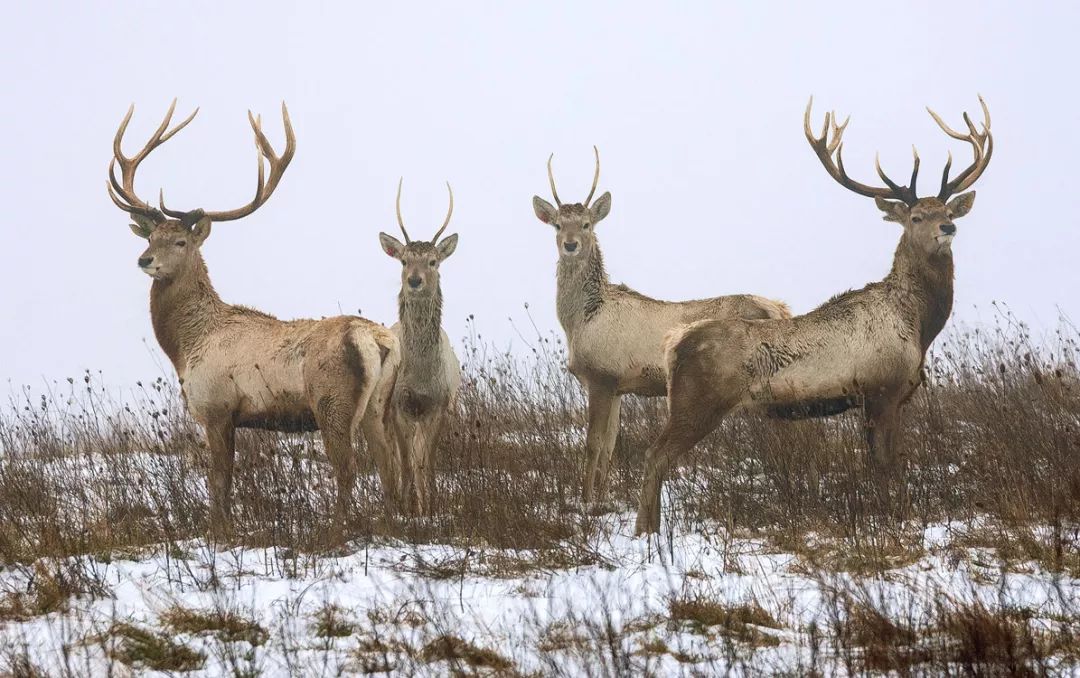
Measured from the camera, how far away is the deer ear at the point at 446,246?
905cm

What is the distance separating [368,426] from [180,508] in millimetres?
1496

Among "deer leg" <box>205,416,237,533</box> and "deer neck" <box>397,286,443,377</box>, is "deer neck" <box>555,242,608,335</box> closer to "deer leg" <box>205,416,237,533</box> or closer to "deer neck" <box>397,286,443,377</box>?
"deer neck" <box>397,286,443,377</box>

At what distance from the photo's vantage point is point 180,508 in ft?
23.2

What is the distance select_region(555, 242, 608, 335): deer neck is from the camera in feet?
32.3

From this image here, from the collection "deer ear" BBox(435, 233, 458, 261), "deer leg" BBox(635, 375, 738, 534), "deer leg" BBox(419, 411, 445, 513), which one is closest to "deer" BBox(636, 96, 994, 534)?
"deer leg" BBox(635, 375, 738, 534)

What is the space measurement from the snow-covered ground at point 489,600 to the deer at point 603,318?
9.28 ft

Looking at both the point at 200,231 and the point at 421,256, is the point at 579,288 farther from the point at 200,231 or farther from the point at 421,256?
the point at 200,231

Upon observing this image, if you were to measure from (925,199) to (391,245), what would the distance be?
3.88 meters

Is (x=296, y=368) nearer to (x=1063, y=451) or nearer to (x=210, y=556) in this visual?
(x=210, y=556)

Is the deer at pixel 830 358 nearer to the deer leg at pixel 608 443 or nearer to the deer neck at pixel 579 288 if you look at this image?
the deer leg at pixel 608 443

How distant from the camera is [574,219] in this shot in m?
10.1

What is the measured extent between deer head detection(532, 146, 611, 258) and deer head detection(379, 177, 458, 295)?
3.96 ft

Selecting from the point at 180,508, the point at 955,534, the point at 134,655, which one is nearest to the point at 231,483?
the point at 180,508

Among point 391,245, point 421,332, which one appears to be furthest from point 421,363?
point 391,245
